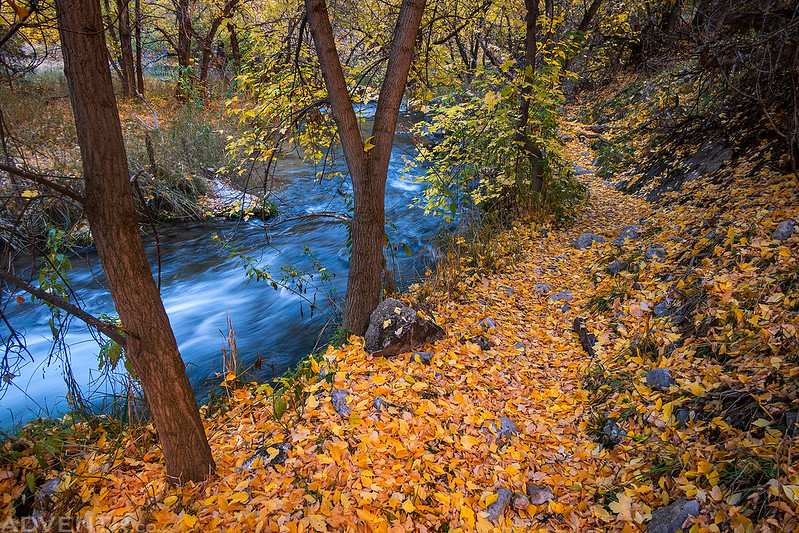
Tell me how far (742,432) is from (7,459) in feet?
14.0

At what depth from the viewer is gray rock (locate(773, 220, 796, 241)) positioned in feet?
11.1

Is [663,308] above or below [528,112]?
below

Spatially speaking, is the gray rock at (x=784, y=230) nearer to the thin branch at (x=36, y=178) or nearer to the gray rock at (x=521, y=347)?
the gray rock at (x=521, y=347)

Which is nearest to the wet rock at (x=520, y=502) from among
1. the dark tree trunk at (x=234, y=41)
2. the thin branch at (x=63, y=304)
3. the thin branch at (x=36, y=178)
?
the thin branch at (x=63, y=304)

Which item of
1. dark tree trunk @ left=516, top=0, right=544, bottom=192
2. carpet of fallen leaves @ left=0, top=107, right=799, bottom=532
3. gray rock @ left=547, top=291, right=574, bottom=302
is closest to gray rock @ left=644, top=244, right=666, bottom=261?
carpet of fallen leaves @ left=0, top=107, right=799, bottom=532

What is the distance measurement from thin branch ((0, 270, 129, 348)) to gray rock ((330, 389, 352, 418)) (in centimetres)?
156

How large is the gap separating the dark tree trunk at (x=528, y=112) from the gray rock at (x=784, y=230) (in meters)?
3.33

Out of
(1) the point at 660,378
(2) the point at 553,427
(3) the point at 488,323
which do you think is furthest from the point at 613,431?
(3) the point at 488,323

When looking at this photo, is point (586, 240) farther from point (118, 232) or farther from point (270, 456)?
point (118, 232)

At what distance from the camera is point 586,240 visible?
6.21 metres

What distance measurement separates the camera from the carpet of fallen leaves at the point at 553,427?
7.38 ft

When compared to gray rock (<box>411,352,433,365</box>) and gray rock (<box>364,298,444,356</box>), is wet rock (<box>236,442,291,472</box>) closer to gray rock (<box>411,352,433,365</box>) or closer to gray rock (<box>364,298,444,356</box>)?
gray rock (<box>364,298,444,356</box>)

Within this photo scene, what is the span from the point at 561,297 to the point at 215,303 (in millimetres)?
5126

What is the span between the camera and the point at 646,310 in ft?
12.5
